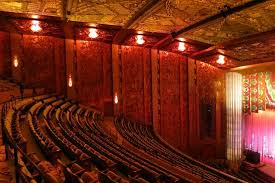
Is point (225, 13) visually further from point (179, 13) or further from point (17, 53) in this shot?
point (17, 53)

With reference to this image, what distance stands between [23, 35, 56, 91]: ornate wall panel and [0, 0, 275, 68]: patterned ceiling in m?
0.62

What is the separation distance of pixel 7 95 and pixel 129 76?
3276mm

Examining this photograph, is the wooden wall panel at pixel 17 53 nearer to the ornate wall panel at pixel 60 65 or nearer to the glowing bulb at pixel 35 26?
the glowing bulb at pixel 35 26

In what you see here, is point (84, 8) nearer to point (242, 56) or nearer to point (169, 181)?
point (169, 181)

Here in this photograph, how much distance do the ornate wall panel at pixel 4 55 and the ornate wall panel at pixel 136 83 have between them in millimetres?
2718

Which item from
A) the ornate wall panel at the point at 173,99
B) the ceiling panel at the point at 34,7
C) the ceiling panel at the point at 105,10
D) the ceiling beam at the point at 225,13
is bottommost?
the ornate wall panel at the point at 173,99

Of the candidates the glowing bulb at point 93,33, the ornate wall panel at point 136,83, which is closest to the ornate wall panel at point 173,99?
the ornate wall panel at point 136,83

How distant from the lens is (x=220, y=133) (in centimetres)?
827

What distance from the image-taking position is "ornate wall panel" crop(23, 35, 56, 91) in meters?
6.53

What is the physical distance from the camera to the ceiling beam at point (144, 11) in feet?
13.5

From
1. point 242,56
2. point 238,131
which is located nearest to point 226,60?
point 242,56

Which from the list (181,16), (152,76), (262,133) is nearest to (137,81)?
(152,76)

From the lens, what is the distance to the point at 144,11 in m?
4.59

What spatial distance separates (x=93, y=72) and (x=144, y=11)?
2.93 m
